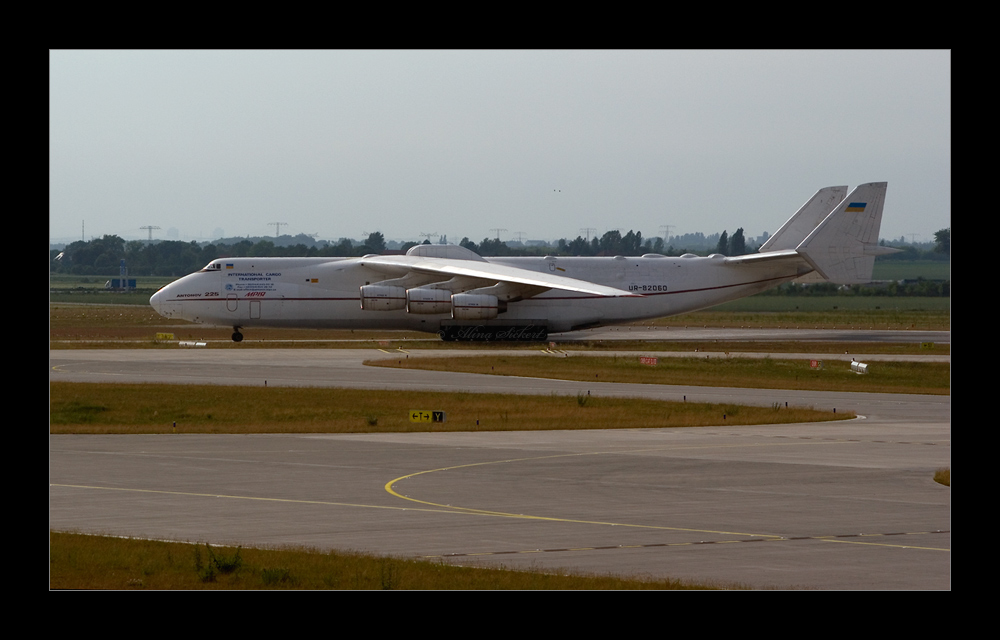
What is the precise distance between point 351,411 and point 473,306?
2363 centimetres

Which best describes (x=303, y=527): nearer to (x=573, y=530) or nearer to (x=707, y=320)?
(x=573, y=530)

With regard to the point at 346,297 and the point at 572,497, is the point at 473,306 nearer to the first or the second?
the point at 346,297

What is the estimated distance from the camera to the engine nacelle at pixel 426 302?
55.5m

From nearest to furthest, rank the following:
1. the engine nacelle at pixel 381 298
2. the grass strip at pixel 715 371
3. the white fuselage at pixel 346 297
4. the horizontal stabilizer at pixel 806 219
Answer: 1. the grass strip at pixel 715 371
2. the engine nacelle at pixel 381 298
3. the white fuselage at pixel 346 297
4. the horizontal stabilizer at pixel 806 219

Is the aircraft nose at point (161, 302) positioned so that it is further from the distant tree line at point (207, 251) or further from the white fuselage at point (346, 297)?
the distant tree line at point (207, 251)

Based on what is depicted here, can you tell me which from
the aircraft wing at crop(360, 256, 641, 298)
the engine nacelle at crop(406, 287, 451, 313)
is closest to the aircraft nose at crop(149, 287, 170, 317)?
the aircraft wing at crop(360, 256, 641, 298)

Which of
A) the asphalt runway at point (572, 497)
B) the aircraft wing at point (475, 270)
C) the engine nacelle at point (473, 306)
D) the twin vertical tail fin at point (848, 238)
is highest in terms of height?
the twin vertical tail fin at point (848, 238)

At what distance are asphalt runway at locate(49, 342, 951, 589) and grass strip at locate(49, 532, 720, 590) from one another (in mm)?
724

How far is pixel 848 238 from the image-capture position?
58844mm

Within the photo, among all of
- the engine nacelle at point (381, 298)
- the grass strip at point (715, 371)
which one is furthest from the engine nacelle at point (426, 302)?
the grass strip at point (715, 371)

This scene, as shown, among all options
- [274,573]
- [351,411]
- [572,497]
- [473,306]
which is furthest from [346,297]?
[274,573]

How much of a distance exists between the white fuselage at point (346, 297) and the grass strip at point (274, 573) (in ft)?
139

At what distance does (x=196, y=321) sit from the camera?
5897cm

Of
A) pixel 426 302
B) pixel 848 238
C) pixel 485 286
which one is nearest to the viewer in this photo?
pixel 426 302
